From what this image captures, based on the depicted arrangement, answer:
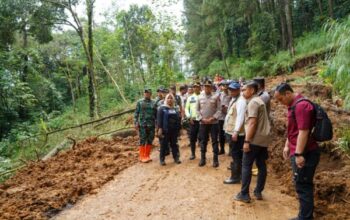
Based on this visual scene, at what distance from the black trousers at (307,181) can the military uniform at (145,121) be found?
519cm

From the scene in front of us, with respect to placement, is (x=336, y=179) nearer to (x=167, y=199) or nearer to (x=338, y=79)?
(x=338, y=79)

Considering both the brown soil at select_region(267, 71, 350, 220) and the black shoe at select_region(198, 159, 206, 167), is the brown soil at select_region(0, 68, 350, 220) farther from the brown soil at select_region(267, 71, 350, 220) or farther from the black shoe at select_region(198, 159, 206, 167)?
the black shoe at select_region(198, 159, 206, 167)

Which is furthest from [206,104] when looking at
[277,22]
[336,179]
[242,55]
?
[242,55]

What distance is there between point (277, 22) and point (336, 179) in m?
27.1

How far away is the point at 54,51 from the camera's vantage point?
117 ft

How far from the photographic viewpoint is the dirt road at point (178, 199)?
5.29m

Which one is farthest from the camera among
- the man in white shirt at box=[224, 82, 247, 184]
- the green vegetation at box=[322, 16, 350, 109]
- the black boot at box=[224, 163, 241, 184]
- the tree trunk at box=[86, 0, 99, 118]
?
the tree trunk at box=[86, 0, 99, 118]

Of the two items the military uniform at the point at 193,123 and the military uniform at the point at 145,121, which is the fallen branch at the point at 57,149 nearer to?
the military uniform at the point at 145,121

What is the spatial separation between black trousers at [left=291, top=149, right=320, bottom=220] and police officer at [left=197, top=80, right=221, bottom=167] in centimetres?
347

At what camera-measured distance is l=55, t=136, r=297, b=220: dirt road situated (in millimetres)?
5285

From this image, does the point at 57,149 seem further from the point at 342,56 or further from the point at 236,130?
the point at 342,56

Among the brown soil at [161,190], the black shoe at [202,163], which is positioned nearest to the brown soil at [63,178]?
the brown soil at [161,190]

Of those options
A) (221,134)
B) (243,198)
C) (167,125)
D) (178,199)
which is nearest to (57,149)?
(167,125)

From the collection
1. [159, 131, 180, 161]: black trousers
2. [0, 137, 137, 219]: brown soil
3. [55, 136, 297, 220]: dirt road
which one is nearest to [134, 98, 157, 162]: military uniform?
[0, 137, 137, 219]: brown soil
